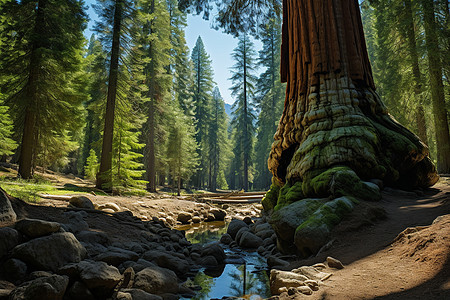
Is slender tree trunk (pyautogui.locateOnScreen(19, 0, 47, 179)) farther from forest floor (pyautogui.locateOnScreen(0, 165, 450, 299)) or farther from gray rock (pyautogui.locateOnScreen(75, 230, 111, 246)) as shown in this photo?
gray rock (pyautogui.locateOnScreen(75, 230, 111, 246))

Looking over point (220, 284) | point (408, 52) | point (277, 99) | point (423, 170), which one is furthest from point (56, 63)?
point (277, 99)

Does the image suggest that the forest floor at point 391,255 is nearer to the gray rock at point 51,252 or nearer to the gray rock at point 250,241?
the gray rock at point 51,252

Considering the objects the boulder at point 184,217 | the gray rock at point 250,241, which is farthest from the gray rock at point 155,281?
the boulder at point 184,217

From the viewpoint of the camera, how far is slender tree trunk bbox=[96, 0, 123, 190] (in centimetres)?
1254

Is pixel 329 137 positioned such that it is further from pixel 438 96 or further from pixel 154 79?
pixel 154 79

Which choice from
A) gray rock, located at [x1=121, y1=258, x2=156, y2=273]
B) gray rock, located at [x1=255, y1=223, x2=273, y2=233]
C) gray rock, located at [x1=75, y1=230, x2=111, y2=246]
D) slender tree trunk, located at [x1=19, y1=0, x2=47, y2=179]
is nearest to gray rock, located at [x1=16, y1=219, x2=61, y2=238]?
gray rock, located at [x1=75, y1=230, x2=111, y2=246]

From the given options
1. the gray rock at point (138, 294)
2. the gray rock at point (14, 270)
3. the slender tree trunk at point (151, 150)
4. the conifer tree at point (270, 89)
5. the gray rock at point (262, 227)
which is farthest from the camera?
the conifer tree at point (270, 89)

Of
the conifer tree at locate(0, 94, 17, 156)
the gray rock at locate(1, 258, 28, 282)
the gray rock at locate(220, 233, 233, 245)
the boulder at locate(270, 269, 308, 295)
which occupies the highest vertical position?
the conifer tree at locate(0, 94, 17, 156)

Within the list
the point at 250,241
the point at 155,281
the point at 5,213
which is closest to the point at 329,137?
the point at 250,241

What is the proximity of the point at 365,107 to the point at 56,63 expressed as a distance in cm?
1319

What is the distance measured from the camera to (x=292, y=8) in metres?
8.55

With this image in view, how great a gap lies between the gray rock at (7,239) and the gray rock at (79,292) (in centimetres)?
93

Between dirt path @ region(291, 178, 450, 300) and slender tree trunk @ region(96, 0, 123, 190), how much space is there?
11.0 metres

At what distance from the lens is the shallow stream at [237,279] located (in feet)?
12.8
